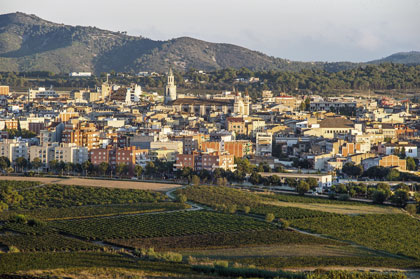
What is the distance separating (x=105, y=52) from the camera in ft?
458

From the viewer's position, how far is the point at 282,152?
143ft

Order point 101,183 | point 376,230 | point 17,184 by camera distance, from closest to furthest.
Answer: point 376,230 < point 17,184 < point 101,183

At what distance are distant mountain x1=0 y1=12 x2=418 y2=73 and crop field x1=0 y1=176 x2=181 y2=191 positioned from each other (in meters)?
76.5

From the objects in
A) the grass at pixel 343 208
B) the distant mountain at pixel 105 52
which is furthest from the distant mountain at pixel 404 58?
the grass at pixel 343 208

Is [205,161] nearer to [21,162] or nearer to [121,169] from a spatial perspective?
[121,169]

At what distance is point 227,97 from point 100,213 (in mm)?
35256

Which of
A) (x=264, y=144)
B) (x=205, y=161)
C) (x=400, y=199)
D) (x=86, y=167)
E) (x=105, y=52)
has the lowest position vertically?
(x=400, y=199)

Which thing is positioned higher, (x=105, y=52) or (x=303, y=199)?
(x=105, y=52)

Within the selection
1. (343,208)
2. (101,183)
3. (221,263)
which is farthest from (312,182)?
(221,263)

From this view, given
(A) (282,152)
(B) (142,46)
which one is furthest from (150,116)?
(B) (142,46)

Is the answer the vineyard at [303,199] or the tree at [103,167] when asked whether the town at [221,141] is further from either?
the vineyard at [303,199]

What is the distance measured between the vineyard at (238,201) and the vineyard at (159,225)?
1327 mm

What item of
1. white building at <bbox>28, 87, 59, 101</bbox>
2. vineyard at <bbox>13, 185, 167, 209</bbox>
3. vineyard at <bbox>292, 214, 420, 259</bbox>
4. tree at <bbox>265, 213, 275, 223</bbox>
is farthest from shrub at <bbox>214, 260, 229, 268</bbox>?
white building at <bbox>28, 87, 59, 101</bbox>

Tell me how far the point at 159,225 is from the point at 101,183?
29.9ft
